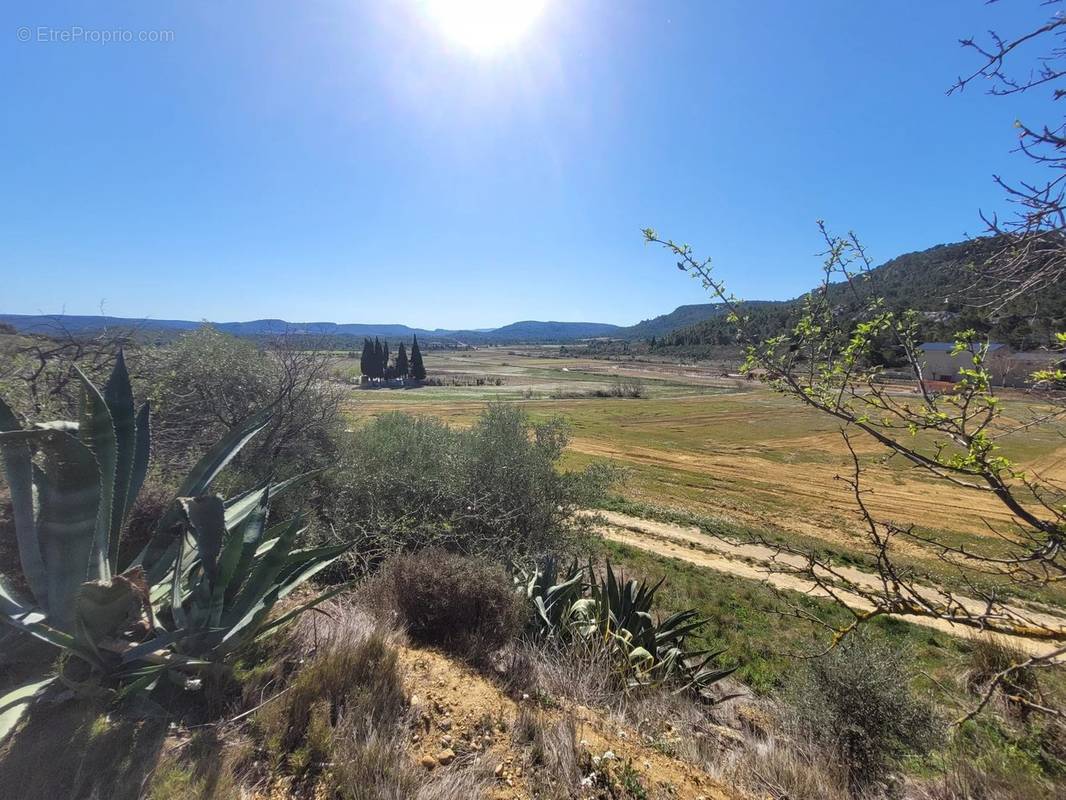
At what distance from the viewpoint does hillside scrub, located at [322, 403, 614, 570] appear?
7332mm

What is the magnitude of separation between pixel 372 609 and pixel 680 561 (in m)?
11.3

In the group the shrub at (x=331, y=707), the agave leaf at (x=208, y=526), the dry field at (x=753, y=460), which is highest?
the agave leaf at (x=208, y=526)

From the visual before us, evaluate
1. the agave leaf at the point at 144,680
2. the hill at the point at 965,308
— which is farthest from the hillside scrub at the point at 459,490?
the hill at the point at 965,308

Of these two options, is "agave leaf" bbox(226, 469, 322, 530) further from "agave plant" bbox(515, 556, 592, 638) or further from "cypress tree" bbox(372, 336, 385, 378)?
"cypress tree" bbox(372, 336, 385, 378)

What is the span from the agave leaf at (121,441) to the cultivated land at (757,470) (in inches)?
162

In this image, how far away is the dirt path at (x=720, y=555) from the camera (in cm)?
1159

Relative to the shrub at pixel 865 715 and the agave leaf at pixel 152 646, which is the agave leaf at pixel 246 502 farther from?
the shrub at pixel 865 715

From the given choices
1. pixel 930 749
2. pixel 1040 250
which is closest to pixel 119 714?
pixel 1040 250

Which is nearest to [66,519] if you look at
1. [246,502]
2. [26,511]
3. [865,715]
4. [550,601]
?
[26,511]

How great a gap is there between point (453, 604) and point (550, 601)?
1584 millimetres

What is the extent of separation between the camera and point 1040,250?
2.41 metres

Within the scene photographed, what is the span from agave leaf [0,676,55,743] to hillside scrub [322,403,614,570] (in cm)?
403

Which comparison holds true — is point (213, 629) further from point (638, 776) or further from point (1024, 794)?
point (1024, 794)

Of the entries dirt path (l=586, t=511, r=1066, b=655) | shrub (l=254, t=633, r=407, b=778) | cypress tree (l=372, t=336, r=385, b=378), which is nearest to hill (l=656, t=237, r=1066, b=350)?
shrub (l=254, t=633, r=407, b=778)
